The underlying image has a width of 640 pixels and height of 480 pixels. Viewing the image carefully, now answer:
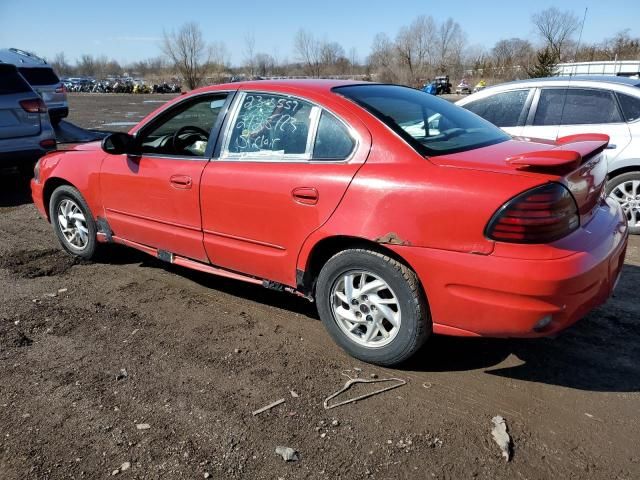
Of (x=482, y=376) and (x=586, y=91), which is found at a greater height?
(x=586, y=91)

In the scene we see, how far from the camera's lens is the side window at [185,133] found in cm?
403

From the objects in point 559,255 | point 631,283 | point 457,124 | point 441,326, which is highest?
point 457,124

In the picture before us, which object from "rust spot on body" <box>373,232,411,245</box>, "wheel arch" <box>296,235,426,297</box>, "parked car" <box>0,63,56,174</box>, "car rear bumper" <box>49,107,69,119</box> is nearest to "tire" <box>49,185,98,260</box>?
"wheel arch" <box>296,235,426,297</box>

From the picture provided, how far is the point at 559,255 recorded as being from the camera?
2629 mm

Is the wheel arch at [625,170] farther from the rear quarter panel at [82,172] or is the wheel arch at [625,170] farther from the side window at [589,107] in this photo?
the rear quarter panel at [82,172]

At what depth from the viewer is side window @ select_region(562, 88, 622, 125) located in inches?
226

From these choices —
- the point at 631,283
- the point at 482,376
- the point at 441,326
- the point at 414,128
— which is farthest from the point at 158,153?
the point at 631,283

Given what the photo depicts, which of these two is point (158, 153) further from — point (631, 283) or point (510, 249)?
point (631, 283)

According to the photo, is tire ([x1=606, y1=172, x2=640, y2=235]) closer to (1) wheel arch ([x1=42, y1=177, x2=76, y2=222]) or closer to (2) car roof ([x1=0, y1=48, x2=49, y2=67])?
(1) wheel arch ([x1=42, y1=177, x2=76, y2=222])

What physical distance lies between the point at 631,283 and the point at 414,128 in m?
2.48

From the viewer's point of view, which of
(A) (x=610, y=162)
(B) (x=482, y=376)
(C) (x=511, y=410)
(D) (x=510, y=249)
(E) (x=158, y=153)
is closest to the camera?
(D) (x=510, y=249)

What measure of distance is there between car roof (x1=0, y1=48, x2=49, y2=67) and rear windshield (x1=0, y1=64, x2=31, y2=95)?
8.26m

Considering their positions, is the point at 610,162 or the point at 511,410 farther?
the point at 610,162

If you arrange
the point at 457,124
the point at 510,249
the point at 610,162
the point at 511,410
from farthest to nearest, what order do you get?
1. the point at 610,162
2. the point at 457,124
3. the point at 511,410
4. the point at 510,249
